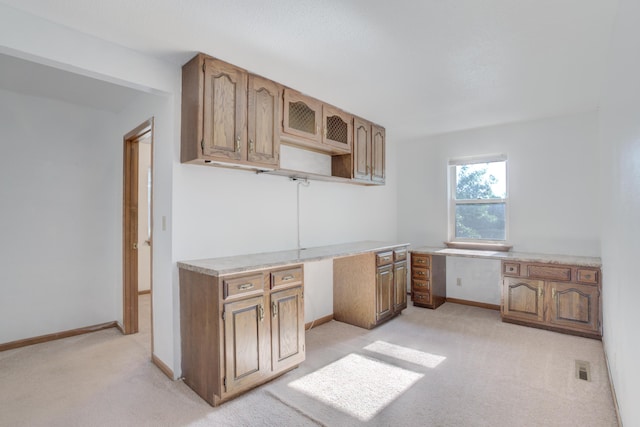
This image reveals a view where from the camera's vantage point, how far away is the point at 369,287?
3.59m

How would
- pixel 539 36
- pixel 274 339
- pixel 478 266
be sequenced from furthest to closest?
pixel 478 266, pixel 274 339, pixel 539 36

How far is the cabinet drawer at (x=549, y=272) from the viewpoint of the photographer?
11.0 ft

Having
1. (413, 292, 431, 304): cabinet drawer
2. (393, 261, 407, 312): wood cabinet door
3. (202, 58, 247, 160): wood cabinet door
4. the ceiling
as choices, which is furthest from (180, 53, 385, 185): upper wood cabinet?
(413, 292, 431, 304): cabinet drawer

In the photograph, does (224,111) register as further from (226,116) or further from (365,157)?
(365,157)

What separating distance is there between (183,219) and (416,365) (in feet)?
7.36

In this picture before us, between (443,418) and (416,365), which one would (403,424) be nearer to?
(443,418)

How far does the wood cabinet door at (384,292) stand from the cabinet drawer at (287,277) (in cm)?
124

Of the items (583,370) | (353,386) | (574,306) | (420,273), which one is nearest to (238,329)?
(353,386)

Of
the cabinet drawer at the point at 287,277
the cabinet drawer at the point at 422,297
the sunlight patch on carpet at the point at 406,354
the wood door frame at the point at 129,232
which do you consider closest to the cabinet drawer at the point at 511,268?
A: the cabinet drawer at the point at 422,297

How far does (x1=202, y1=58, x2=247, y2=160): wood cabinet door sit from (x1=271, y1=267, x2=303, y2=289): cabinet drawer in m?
0.96

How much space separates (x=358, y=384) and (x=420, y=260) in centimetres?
230

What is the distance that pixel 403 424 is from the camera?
1932 mm

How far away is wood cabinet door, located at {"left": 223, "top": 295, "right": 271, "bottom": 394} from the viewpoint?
2.14 meters

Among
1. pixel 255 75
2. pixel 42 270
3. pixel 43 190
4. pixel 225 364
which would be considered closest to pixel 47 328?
pixel 42 270
